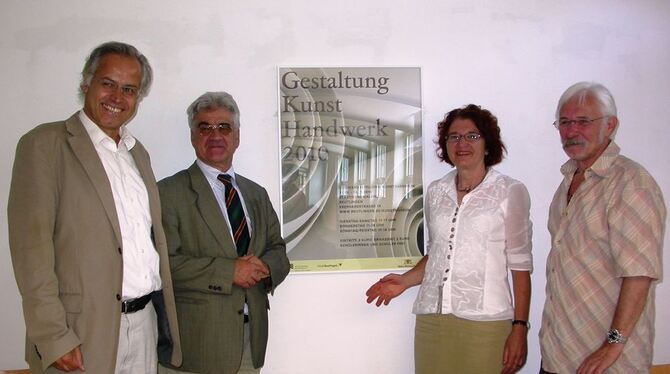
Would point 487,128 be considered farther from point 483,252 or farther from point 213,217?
point 213,217

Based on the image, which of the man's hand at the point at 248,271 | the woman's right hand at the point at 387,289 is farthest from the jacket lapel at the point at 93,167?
the woman's right hand at the point at 387,289

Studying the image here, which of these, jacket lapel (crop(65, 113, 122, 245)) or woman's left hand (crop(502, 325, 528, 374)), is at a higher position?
jacket lapel (crop(65, 113, 122, 245))

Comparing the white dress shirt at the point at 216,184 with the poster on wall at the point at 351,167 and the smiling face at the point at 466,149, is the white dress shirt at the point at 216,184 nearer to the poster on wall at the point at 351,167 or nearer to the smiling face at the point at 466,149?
the poster on wall at the point at 351,167

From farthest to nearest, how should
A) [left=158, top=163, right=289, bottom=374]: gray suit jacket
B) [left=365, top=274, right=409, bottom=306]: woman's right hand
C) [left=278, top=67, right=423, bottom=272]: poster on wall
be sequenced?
[left=278, top=67, right=423, bottom=272]: poster on wall < [left=365, top=274, right=409, bottom=306]: woman's right hand < [left=158, top=163, right=289, bottom=374]: gray suit jacket

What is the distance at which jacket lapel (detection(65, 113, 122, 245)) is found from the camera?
172 centimetres

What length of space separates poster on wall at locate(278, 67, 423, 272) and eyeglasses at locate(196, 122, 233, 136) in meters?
0.45

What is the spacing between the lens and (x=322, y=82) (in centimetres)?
271

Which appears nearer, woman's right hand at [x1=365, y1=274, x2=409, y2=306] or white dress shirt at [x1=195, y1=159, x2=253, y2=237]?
white dress shirt at [x1=195, y1=159, x2=253, y2=237]

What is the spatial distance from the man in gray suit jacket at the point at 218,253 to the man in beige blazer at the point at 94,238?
0.36ft

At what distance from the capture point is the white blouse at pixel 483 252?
6.97ft

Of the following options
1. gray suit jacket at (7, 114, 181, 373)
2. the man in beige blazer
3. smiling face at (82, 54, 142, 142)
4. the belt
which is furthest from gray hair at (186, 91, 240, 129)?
the belt

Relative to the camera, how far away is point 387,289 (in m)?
2.53

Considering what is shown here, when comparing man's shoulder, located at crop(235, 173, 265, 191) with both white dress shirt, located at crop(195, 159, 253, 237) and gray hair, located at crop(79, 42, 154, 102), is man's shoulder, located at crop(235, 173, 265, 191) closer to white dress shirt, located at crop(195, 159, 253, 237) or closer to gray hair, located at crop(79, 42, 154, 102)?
white dress shirt, located at crop(195, 159, 253, 237)

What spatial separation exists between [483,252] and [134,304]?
1.46 m
